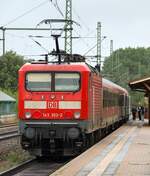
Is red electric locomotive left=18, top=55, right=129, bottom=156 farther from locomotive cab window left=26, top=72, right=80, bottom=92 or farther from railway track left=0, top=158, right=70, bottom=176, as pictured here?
railway track left=0, top=158, right=70, bottom=176

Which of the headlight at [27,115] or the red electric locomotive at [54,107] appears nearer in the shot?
the red electric locomotive at [54,107]

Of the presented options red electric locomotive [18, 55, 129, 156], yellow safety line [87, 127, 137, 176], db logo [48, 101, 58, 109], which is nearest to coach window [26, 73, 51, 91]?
red electric locomotive [18, 55, 129, 156]

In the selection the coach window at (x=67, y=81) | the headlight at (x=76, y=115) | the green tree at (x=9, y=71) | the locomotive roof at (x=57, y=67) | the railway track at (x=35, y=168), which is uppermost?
the green tree at (x=9, y=71)

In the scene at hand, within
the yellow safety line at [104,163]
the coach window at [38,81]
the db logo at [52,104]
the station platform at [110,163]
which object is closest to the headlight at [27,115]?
the db logo at [52,104]

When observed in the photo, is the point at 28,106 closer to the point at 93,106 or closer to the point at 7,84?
the point at 93,106

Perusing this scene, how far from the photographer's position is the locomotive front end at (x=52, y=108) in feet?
58.3

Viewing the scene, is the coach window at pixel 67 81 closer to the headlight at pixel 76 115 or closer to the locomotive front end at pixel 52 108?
the locomotive front end at pixel 52 108

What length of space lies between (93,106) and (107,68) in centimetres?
10688

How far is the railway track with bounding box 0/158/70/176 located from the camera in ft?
50.3

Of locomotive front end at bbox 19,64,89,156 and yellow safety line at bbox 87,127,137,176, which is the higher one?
locomotive front end at bbox 19,64,89,156

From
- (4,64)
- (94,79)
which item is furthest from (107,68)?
(94,79)

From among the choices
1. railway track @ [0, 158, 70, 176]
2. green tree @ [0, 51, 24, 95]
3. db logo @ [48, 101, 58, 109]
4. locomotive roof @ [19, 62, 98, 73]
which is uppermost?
green tree @ [0, 51, 24, 95]

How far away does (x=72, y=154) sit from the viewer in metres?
18.5

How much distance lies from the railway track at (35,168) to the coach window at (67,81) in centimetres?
228
